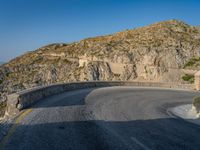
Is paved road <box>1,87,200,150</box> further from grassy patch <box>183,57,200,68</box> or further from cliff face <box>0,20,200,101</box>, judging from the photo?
grassy patch <box>183,57,200,68</box>

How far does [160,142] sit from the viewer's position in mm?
8875

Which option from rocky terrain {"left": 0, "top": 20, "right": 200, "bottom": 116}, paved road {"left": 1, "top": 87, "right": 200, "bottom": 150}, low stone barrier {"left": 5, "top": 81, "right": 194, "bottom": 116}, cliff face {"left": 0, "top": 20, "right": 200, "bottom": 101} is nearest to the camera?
paved road {"left": 1, "top": 87, "right": 200, "bottom": 150}

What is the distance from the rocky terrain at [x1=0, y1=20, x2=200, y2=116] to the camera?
86312mm

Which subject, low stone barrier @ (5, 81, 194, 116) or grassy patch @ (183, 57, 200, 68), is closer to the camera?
low stone barrier @ (5, 81, 194, 116)

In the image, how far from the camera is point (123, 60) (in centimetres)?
9031

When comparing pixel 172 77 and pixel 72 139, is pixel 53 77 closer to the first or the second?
pixel 172 77

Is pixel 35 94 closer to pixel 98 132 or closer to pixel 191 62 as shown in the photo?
pixel 98 132

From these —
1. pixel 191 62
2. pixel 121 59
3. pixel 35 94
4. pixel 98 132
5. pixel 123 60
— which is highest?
pixel 121 59

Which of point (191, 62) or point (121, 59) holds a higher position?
point (121, 59)

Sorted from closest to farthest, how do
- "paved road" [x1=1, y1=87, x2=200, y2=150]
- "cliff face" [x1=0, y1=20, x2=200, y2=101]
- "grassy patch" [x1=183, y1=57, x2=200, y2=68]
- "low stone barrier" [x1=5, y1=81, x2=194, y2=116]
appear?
"paved road" [x1=1, y1=87, x2=200, y2=150] → "low stone barrier" [x1=5, y1=81, x2=194, y2=116] → "grassy patch" [x1=183, y1=57, x2=200, y2=68] → "cliff face" [x1=0, y1=20, x2=200, y2=101]

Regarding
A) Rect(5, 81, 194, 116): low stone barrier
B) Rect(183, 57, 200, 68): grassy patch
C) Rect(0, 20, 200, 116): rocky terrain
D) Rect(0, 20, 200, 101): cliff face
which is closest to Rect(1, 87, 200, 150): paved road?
Rect(5, 81, 194, 116): low stone barrier

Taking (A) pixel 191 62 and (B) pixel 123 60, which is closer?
(A) pixel 191 62

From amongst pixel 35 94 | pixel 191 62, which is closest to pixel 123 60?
pixel 191 62

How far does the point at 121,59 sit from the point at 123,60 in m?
0.79
